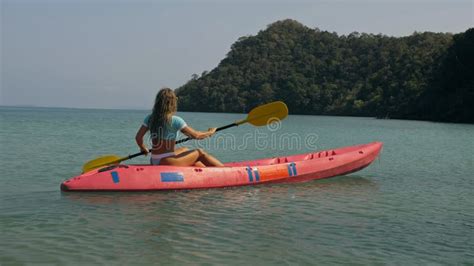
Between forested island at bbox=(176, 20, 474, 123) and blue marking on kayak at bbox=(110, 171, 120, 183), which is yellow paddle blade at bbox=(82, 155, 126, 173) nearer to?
blue marking on kayak at bbox=(110, 171, 120, 183)

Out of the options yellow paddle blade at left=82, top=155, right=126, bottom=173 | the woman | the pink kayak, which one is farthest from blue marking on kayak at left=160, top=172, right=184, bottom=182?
yellow paddle blade at left=82, top=155, right=126, bottom=173

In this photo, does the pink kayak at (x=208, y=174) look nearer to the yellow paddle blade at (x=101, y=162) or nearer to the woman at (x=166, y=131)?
the woman at (x=166, y=131)

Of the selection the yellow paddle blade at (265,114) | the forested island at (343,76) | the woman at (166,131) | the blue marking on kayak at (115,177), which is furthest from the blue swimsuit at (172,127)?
the forested island at (343,76)

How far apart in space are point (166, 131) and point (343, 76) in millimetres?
96404

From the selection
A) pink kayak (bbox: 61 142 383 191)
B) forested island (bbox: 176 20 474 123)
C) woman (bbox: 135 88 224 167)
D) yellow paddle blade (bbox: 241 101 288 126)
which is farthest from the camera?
forested island (bbox: 176 20 474 123)

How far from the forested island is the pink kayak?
49.6 metres

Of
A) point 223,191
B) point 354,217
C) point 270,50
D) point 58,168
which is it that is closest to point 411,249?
point 354,217

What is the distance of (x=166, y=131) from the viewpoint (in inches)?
313

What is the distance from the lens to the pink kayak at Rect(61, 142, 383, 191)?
7.93 meters

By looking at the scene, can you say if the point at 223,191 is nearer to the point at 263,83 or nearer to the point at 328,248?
the point at 328,248

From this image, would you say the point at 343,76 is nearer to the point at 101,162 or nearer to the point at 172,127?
the point at 101,162

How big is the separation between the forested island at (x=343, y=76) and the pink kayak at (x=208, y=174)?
163 ft

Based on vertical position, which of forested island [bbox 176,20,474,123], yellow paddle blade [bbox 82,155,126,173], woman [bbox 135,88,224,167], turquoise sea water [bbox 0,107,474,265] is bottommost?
turquoise sea water [bbox 0,107,474,265]

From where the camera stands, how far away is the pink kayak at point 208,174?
7934 mm
